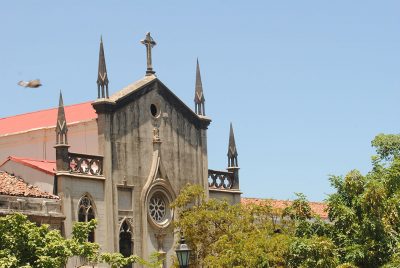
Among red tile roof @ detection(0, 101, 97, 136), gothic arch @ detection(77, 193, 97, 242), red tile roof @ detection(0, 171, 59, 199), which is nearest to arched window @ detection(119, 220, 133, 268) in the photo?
gothic arch @ detection(77, 193, 97, 242)

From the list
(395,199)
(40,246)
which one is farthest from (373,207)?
(40,246)

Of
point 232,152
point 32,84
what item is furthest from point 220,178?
point 32,84

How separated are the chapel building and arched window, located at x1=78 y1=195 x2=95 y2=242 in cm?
4

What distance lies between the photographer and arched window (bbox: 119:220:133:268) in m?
51.6

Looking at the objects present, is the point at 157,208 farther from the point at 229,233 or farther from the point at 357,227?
the point at 357,227

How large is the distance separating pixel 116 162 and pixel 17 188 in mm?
5284

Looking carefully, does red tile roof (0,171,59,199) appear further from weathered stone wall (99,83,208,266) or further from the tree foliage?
the tree foliage

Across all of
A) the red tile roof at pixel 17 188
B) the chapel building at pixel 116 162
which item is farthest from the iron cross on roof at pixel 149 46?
the red tile roof at pixel 17 188

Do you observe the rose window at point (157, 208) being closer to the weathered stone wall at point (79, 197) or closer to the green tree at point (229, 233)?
the green tree at point (229, 233)

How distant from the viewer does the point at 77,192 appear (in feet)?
162

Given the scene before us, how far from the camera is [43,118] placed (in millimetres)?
56844

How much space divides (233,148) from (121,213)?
9.32 metres

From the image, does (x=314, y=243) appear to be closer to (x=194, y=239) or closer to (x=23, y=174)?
(x=194, y=239)

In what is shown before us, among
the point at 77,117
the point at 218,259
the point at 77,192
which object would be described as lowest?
the point at 218,259
